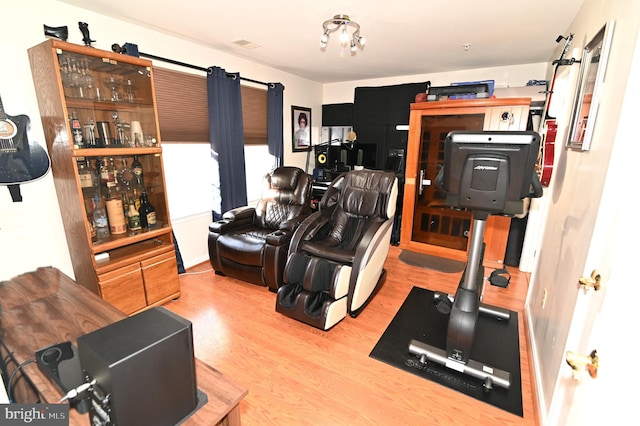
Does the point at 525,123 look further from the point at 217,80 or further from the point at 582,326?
the point at 217,80

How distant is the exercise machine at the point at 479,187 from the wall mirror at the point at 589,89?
275 mm

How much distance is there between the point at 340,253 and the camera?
251 centimetres

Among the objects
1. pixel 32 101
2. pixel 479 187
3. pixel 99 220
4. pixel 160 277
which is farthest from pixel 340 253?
pixel 32 101

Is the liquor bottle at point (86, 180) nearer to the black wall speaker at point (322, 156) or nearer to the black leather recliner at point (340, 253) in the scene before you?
the black leather recliner at point (340, 253)

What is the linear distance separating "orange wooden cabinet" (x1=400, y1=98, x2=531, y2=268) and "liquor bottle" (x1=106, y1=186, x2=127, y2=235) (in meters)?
3.04

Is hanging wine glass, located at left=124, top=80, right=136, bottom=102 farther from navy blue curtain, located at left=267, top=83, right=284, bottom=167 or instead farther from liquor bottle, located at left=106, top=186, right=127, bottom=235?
navy blue curtain, located at left=267, top=83, right=284, bottom=167

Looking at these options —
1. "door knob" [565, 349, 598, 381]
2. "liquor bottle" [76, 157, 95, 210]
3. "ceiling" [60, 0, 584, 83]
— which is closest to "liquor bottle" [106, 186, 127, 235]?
"liquor bottle" [76, 157, 95, 210]

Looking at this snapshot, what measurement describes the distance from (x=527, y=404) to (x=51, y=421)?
2.15 m

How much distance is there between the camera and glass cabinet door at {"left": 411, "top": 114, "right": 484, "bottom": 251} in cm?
356

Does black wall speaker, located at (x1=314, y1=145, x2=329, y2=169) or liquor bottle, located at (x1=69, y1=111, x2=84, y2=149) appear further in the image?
black wall speaker, located at (x1=314, y1=145, x2=329, y2=169)

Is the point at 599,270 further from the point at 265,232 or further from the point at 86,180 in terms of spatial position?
the point at 86,180

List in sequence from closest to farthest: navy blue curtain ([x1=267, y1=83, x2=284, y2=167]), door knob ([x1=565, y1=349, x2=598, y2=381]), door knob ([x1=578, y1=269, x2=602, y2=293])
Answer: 1. door knob ([x1=565, y1=349, x2=598, y2=381])
2. door knob ([x1=578, y1=269, x2=602, y2=293])
3. navy blue curtain ([x1=267, y1=83, x2=284, y2=167])

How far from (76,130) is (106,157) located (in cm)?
31

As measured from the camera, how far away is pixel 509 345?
2164 mm
